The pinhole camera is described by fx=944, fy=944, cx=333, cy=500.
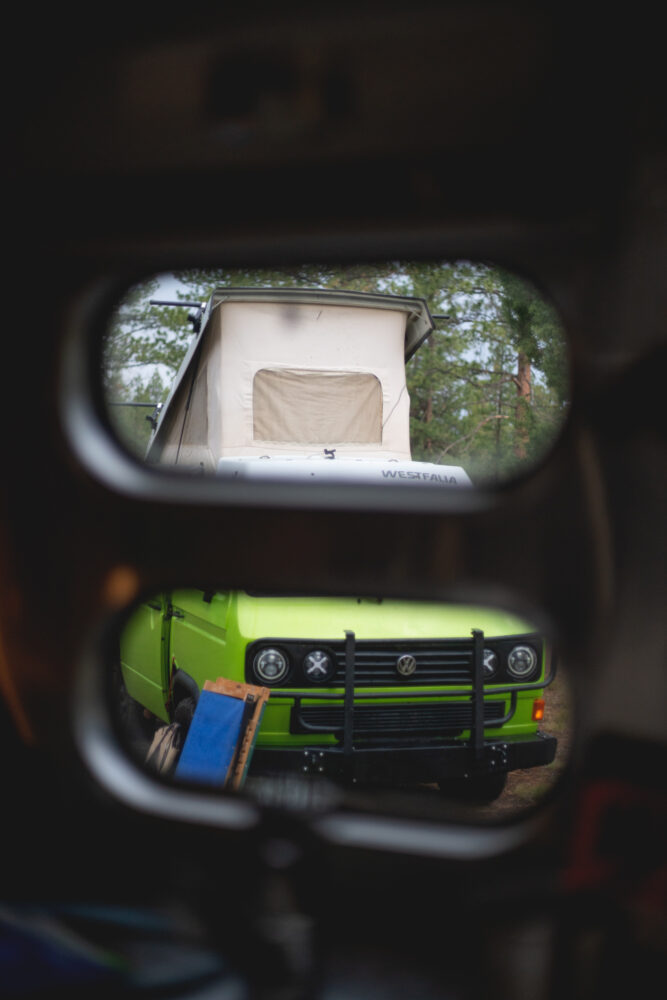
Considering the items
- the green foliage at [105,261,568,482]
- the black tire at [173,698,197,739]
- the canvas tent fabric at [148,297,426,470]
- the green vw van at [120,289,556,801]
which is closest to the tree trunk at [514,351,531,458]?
the green foliage at [105,261,568,482]

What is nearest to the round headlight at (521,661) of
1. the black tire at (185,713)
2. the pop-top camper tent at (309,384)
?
the pop-top camper tent at (309,384)

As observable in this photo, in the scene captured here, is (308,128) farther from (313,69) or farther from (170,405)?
(170,405)

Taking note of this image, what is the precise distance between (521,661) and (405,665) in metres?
0.57

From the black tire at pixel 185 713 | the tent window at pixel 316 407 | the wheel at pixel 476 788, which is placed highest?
the tent window at pixel 316 407

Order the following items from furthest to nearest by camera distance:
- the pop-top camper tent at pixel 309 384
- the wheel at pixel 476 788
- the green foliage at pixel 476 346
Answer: the pop-top camper tent at pixel 309 384, the wheel at pixel 476 788, the green foliage at pixel 476 346

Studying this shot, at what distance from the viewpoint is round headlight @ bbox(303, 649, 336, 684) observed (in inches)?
158

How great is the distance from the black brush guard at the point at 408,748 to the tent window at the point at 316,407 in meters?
1.20

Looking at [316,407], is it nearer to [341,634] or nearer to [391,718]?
[341,634]

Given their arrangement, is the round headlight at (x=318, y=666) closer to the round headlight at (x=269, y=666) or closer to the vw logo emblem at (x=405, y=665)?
the round headlight at (x=269, y=666)

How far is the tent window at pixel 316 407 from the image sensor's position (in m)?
4.56

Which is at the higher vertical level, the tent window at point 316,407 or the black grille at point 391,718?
the tent window at point 316,407

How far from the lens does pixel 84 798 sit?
4.42 ft

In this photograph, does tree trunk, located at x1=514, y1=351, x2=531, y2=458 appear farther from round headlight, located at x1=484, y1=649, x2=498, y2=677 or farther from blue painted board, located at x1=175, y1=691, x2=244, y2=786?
round headlight, located at x1=484, y1=649, x2=498, y2=677

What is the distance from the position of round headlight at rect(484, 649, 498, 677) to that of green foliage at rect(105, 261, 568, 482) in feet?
6.14
